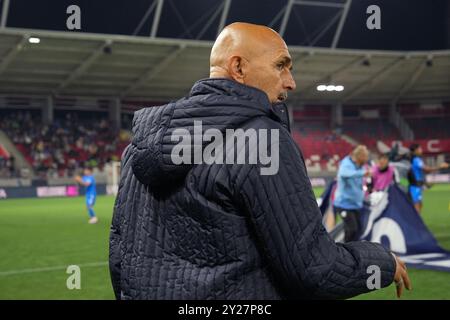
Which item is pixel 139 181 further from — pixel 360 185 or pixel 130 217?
pixel 360 185

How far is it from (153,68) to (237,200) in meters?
29.4

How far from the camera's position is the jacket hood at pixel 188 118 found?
1.39m

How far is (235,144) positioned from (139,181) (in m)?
0.35

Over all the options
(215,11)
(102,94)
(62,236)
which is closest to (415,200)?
(62,236)

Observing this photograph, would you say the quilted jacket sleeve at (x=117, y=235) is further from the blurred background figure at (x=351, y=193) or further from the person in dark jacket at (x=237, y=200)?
the blurred background figure at (x=351, y=193)

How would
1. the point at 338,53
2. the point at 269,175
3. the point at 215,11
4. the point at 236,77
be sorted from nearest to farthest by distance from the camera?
1. the point at 269,175
2. the point at 236,77
3. the point at 215,11
4. the point at 338,53

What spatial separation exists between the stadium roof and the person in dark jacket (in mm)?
24070

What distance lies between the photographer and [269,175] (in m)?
1.35

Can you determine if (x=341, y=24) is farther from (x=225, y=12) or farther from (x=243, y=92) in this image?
(x=243, y=92)

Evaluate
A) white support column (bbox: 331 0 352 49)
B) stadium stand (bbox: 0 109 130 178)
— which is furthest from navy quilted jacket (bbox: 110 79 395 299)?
white support column (bbox: 331 0 352 49)

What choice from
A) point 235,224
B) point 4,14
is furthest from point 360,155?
point 4,14

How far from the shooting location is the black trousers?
26.6 feet

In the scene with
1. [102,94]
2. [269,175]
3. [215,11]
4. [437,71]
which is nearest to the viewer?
[269,175]

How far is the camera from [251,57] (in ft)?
4.87
